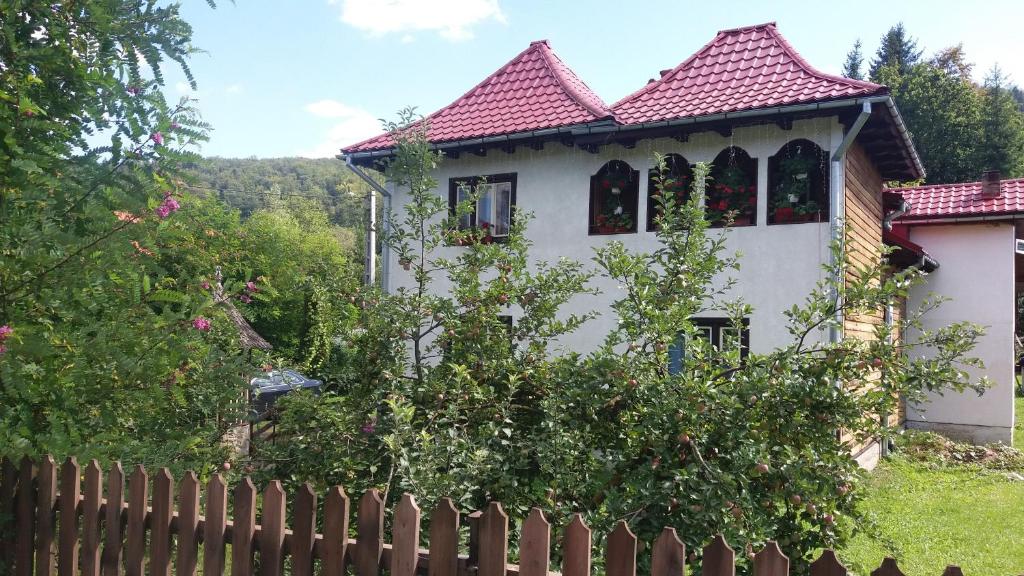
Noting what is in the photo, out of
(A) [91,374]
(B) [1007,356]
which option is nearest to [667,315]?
(A) [91,374]

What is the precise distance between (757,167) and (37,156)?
9.21m

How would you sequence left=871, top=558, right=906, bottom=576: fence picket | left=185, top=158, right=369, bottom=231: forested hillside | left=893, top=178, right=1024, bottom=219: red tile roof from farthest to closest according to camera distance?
left=185, top=158, right=369, bottom=231: forested hillside, left=893, top=178, right=1024, bottom=219: red tile roof, left=871, top=558, right=906, bottom=576: fence picket

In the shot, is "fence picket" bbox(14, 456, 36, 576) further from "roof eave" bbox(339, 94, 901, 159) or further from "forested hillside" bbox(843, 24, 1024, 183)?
"forested hillside" bbox(843, 24, 1024, 183)

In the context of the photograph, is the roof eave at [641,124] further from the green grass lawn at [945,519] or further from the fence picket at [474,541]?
the fence picket at [474,541]

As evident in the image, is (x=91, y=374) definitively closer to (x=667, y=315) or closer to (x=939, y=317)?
(x=667, y=315)

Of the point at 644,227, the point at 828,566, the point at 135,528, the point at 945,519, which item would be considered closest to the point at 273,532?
the point at 135,528

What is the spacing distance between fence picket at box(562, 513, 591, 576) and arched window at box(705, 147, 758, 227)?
829 cm

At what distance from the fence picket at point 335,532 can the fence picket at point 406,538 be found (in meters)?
0.20

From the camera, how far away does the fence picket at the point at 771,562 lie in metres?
2.01

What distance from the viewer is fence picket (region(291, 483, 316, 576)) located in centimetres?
262

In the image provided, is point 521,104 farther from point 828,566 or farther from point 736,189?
point 828,566

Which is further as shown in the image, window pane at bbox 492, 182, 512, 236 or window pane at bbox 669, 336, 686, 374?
window pane at bbox 492, 182, 512, 236

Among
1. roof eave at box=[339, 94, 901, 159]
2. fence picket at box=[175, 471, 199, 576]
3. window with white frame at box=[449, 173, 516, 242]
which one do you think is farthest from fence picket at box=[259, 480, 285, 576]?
window with white frame at box=[449, 173, 516, 242]

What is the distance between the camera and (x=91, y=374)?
2.66m
